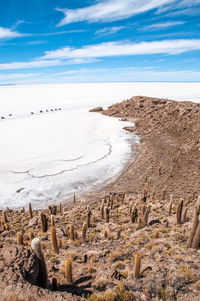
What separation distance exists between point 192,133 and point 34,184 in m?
23.4

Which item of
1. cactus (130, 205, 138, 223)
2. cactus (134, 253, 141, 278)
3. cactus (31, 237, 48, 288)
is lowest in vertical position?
cactus (130, 205, 138, 223)

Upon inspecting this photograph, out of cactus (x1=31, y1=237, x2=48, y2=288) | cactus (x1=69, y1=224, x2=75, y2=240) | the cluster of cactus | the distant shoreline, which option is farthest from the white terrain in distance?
the cluster of cactus

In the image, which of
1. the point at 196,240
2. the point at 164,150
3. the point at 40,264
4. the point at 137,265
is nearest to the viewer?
the point at 40,264

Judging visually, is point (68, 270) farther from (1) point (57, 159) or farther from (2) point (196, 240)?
(1) point (57, 159)

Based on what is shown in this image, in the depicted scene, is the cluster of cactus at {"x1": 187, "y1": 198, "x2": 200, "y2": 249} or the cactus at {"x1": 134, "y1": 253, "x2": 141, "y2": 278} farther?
the cluster of cactus at {"x1": 187, "y1": 198, "x2": 200, "y2": 249}

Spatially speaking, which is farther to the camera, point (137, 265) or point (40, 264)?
point (137, 265)

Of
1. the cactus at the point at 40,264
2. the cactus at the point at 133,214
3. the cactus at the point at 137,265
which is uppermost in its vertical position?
the cactus at the point at 40,264

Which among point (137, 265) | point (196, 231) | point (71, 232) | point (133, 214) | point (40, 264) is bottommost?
point (133, 214)

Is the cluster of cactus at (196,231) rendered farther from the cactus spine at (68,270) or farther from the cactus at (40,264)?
the cactus at (40,264)

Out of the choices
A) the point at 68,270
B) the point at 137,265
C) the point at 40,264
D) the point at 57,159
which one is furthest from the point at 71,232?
the point at 57,159

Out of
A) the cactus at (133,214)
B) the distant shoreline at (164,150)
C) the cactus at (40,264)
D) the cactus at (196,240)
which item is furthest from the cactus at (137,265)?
the distant shoreline at (164,150)

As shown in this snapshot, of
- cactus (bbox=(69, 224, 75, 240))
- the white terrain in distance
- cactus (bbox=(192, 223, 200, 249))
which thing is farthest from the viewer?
the white terrain in distance

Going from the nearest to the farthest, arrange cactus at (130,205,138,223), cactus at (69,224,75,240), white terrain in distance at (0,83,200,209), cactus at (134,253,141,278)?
1. cactus at (134,253,141,278)
2. cactus at (69,224,75,240)
3. cactus at (130,205,138,223)
4. white terrain in distance at (0,83,200,209)

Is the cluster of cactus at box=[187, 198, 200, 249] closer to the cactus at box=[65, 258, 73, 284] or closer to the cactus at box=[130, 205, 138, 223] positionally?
the cactus at box=[130, 205, 138, 223]
